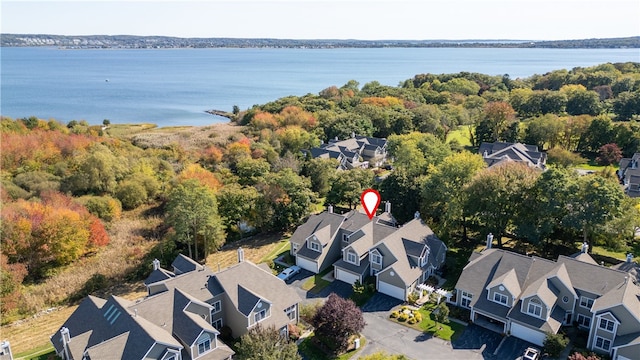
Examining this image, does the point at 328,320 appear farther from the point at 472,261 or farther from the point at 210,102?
the point at 210,102

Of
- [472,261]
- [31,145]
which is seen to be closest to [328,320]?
[472,261]

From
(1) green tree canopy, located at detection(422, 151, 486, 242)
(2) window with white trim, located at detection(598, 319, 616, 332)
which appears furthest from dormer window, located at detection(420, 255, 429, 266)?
(2) window with white trim, located at detection(598, 319, 616, 332)

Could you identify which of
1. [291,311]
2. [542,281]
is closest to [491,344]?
[542,281]

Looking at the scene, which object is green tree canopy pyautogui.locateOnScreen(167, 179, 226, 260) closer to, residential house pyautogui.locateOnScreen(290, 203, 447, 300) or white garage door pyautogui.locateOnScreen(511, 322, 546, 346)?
residential house pyautogui.locateOnScreen(290, 203, 447, 300)

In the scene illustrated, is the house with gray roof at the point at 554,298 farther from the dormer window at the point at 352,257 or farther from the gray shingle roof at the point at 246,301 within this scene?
the gray shingle roof at the point at 246,301

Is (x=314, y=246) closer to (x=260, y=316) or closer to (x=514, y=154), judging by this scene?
(x=260, y=316)

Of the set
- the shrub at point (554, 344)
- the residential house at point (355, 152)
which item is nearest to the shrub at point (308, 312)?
the shrub at point (554, 344)
